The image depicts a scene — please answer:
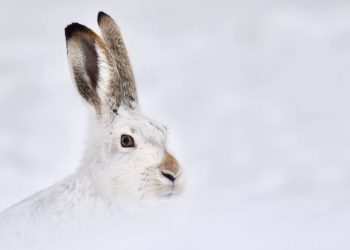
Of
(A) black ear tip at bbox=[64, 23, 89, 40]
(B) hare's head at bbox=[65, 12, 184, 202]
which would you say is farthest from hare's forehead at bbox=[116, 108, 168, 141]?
(A) black ear tip at bbox=[64, 23, 89, 40]

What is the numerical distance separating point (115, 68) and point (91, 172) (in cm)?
27

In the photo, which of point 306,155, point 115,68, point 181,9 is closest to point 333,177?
point 306,155

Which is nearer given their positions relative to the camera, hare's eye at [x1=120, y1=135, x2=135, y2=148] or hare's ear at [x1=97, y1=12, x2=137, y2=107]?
hare's eye at [x1=120, y1=135, x2=135, y2=148]

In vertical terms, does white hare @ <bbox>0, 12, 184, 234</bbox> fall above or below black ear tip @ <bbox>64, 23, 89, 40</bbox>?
below

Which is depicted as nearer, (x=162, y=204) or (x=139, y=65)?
(x=162, y=204)

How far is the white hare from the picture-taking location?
1.65 meters

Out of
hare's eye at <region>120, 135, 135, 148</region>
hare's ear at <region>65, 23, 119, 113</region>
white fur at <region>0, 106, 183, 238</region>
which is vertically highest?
hare's ear at <region>65, 23, 119, 113</region>

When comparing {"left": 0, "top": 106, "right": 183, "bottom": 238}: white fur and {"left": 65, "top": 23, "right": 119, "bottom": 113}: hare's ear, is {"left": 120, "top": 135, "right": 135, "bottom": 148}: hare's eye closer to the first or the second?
{"left": 0, "top": 106, "right": 183, "bottom": 238}: white fur

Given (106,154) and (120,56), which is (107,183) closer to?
(106,154)

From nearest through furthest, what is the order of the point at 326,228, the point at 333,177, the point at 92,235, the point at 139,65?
the point at 326,228 → the point at 92,235 → the point at 333,177 → the point at 139,65

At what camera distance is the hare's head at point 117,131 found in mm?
1647

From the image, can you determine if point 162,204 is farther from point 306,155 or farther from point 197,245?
point 306,155

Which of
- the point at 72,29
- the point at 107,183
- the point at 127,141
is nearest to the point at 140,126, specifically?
the point at 127,141

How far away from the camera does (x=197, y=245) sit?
1386 millimetres
